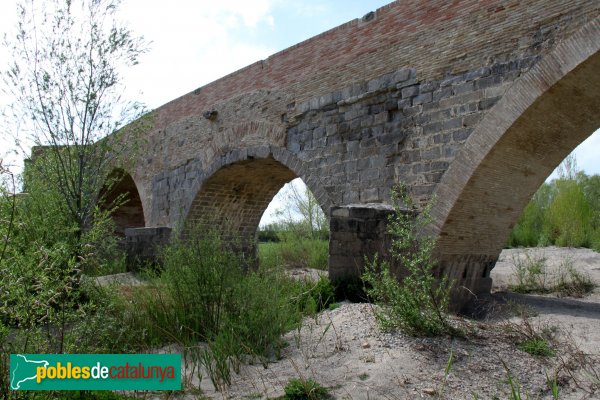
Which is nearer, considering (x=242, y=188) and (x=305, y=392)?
(x=305, y=392)

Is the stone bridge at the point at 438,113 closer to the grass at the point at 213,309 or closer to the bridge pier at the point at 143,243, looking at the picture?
the grass at the point at 213,309

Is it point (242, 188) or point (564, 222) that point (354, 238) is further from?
point (564, 222)

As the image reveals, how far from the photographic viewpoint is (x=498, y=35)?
19.6ft

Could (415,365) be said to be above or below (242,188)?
below

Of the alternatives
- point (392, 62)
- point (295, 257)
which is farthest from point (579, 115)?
point (295, 257)

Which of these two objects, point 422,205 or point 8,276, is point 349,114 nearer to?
point 422,205

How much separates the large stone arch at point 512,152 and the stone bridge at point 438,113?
15 millimetres

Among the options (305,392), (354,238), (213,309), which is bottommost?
(305,392)

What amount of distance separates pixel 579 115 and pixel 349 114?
3.04 m

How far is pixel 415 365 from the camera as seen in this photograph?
141 inches

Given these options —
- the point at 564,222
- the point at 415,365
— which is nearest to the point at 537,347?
the point at 415,365

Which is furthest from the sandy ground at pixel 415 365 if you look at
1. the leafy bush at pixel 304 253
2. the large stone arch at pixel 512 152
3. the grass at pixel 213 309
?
the leafy bush at pixel 304 253

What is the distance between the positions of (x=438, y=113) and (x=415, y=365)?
12.2ft

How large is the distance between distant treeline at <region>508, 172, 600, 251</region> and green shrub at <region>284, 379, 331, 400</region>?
9135 millimetres
